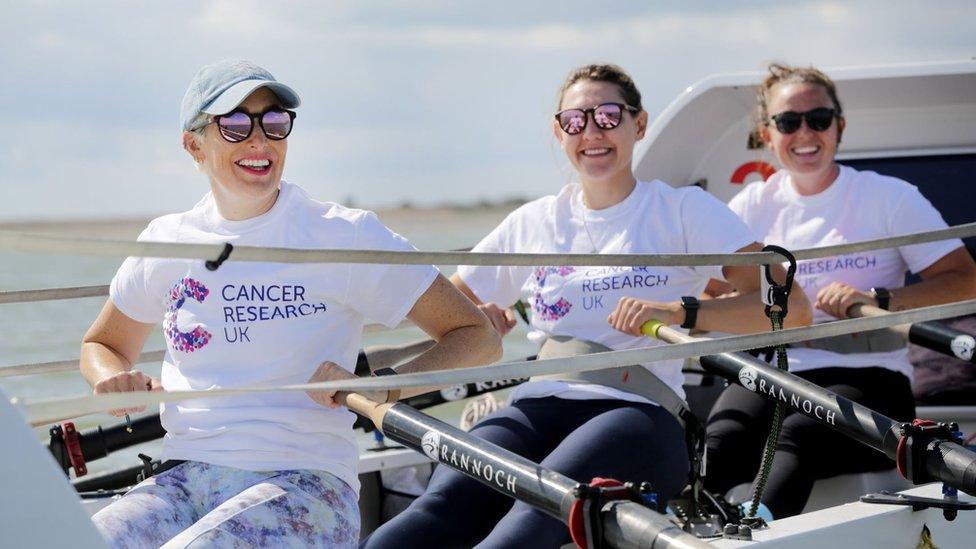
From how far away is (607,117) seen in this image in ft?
13.1

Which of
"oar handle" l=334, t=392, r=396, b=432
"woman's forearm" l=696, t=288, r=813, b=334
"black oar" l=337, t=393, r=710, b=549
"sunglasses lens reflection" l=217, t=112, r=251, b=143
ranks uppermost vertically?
"sunglasses lens reflection" l=217, t=112, r=251, b=143

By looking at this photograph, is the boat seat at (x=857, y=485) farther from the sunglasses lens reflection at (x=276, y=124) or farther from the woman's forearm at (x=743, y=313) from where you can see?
the sunglasses lens reflection at (x=276, y=124)

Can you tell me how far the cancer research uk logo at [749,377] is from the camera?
364 centimetres

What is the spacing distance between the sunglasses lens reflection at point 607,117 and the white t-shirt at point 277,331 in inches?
43.2

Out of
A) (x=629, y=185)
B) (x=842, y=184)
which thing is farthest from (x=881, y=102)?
(x=629, y=185)

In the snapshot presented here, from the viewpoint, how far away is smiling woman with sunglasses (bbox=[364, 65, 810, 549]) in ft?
10.9

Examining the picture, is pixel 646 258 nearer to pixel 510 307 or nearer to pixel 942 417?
pixel 510 307

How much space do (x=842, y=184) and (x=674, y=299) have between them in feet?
3.69

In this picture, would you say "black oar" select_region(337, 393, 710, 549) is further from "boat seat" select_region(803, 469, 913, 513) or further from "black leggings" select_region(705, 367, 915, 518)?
"boat seat" select_region(803, 469, 913, 513)

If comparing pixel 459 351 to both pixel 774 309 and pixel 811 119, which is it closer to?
pixel 774 309

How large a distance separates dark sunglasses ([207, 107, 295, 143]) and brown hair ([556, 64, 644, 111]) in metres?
1.28

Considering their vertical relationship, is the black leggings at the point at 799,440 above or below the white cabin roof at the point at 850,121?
below

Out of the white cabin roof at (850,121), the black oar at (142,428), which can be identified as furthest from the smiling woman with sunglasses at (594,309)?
the white cabin roof at (850,121)

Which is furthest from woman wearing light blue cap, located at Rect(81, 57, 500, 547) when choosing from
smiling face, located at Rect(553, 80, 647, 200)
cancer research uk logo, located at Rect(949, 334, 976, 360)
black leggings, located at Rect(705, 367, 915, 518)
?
cancer research uk logo, located at Rect(949, 334, 976, 360)
